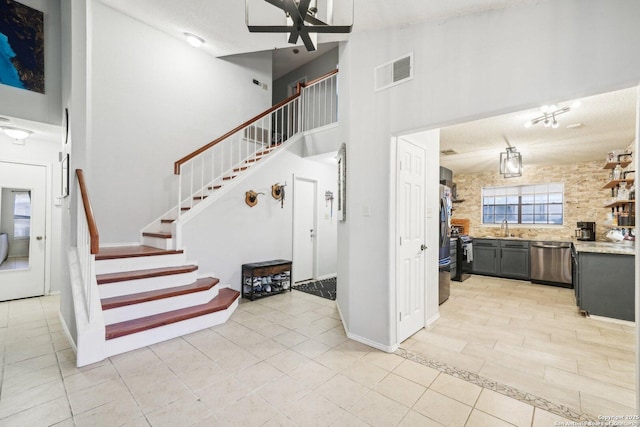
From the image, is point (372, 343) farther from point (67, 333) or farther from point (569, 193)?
point (569, 193)

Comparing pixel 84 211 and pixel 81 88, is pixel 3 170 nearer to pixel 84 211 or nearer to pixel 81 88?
pixel 81 88

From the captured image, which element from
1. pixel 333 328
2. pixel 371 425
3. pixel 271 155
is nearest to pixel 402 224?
pixel 333 328

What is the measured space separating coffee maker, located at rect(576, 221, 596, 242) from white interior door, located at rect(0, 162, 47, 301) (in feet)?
34.2

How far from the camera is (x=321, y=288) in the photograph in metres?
5.31

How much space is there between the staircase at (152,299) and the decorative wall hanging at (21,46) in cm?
250

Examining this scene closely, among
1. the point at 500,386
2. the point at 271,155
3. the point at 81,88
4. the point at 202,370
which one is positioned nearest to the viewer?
the point at 500,386

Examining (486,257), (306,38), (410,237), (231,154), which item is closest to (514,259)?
(486,257)

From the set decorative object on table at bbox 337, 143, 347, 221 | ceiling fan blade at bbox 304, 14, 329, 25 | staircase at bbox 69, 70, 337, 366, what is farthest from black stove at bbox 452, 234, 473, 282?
ceiling fan blade at bbox 304, 14, 329, 25

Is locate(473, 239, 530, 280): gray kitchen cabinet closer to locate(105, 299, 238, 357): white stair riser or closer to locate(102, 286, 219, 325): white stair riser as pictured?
locate(105, 299, 238, 357): white stair riser

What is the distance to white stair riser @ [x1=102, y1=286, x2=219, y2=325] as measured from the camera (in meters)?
2.92

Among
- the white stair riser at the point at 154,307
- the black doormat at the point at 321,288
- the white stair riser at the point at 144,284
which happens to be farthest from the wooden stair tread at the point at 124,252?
the black doormat at the point at 321,288

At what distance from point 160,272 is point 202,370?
149 centimetres

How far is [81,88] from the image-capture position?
3375mm

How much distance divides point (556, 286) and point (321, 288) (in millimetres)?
4914
